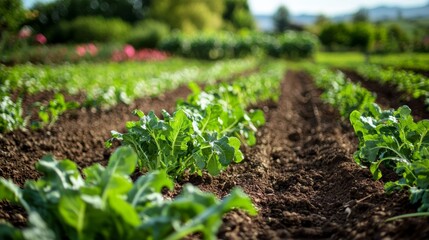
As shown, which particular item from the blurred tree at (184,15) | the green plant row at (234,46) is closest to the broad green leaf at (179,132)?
the green plant row at (234,46)

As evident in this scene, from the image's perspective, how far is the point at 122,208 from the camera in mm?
1872

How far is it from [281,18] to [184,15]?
6531cm

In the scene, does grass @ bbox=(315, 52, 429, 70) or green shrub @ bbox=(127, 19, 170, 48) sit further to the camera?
green shrub @ bbox=(127, 19, 170, 48)

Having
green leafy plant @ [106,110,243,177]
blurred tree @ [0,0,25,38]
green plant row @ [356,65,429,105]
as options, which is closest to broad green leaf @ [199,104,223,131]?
green leafy plant @ [106,110,243,177]

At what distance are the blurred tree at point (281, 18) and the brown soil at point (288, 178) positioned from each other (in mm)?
96324

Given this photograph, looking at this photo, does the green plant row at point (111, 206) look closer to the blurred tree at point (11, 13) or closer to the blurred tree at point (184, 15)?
the blurred tree at point (11, 13)

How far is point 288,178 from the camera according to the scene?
396 centimetres

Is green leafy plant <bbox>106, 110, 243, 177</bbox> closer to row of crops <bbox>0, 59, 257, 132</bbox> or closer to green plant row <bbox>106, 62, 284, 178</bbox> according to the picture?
green plant row <bbox>106, 62, 284, 178</bbox>

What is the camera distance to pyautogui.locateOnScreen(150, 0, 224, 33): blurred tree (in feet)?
161

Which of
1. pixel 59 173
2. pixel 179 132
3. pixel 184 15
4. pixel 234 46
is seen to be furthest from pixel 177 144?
pixel 184 15

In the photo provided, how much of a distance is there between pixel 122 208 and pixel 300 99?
30.5 ft

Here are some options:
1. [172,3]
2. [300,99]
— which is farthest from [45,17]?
[300,99]

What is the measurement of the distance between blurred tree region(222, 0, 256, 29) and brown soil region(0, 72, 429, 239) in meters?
65.9

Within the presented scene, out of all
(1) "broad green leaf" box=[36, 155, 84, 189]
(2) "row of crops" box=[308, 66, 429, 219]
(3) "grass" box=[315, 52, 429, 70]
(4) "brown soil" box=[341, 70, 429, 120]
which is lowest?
(3) "grass" box=[315, 52, 429, 70]
